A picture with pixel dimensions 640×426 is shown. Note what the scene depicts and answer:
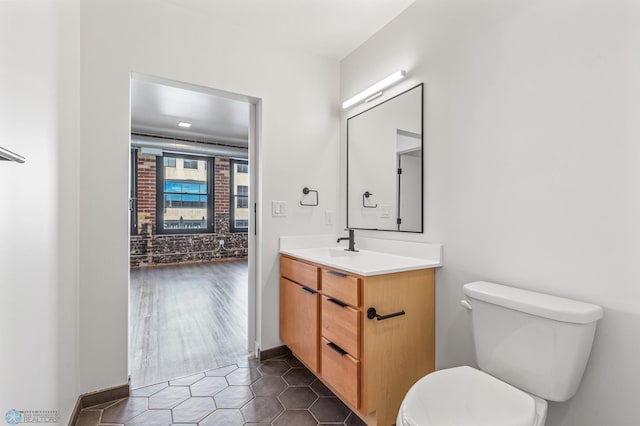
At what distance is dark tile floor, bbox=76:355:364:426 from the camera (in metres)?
1.61

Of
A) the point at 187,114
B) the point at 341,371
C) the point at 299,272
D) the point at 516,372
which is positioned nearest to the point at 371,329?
the point at 341,371

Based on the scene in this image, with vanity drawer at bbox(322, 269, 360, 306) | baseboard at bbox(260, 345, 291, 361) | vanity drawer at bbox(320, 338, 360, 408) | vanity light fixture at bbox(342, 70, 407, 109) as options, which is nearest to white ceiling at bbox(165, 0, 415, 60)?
vanity light fixture at bbox(342, 70, 407, 109)

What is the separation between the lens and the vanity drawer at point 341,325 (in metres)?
1.50

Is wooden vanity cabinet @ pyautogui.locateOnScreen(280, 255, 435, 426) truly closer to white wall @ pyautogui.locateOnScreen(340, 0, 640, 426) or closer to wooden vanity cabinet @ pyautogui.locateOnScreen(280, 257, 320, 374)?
wooden vanity cabinet @ pyautogui.locateOnScreen(280, 257, 320, 374)

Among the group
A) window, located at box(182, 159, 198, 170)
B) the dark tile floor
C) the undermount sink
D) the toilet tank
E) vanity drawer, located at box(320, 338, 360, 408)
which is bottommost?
the dark tile floor

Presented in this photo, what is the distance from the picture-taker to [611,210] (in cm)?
111

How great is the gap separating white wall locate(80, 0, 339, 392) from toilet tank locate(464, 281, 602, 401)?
4.90 feet

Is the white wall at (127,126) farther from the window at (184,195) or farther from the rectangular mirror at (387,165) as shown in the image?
the window at (184,195)

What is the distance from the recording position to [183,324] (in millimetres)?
2941

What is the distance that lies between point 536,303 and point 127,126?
89.2 inches

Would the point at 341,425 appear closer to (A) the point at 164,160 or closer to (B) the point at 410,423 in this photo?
(B) the point at 410,423

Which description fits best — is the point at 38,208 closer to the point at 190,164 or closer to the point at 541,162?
the point at 541,162

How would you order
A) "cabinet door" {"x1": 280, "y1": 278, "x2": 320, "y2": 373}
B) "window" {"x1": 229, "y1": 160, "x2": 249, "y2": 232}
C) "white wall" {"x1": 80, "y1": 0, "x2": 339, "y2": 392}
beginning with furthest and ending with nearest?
"window" {"x1": 229, "y1": 160, "x2": 249, "y2": 232} < "cabinet door" {"x1": 280, "y1": 278, "x2": 320, "y2": 373} < "white wall" {"x1": 80, "y1": 0, "x2": 339, "y2": 392}

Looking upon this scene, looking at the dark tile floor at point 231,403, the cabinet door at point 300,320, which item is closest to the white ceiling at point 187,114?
the cabinet door at point 300,320
